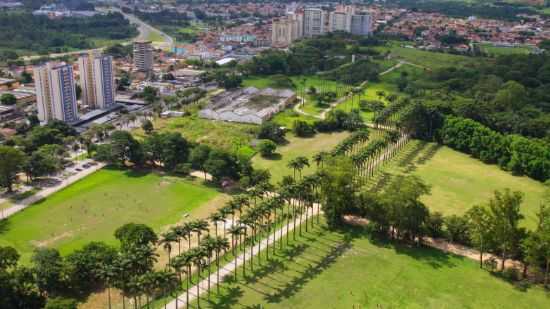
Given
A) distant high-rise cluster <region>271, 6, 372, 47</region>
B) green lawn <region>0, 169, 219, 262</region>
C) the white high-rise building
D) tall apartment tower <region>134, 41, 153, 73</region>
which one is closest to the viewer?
green lawn <region>0, 169, 219, 262</region>

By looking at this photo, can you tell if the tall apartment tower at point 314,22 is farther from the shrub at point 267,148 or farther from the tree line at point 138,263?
the tree line at point 138,263

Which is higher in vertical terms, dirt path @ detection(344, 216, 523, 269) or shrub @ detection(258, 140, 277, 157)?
shrub @ detection(258, 140, 277, 157)

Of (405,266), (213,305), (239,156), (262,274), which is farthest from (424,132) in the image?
(213,305)

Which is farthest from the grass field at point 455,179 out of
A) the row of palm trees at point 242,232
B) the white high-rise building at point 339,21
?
the white high-rise building at point 339,21

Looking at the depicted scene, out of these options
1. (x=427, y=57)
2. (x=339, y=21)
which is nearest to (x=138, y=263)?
(x=427, y=57)

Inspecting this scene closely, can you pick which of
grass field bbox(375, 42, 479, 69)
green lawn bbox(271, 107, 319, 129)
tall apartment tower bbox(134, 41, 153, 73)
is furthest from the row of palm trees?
grass field bbox(375, 42, 479, 69)

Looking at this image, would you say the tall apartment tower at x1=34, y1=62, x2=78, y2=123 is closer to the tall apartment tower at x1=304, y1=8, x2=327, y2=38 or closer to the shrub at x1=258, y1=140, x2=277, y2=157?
the shrub at x1=258, y1=140, x2=277, y2=157

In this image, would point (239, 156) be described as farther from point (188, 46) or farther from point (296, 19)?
point (296, 19)
